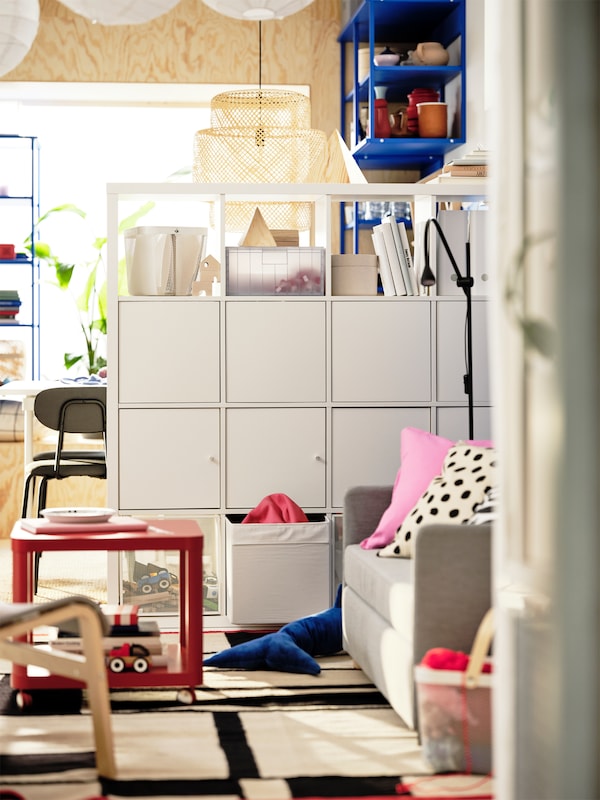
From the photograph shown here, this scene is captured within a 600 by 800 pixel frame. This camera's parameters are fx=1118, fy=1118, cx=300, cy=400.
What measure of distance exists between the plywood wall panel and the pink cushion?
3408 millimetres

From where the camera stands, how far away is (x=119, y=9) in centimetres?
318

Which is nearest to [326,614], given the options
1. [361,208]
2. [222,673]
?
[222,673]

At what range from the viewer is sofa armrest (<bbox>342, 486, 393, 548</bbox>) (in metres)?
3.53

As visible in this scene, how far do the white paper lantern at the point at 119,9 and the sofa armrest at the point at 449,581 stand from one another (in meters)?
1.71

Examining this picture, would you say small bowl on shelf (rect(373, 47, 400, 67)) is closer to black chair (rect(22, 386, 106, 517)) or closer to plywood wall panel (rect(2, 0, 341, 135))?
plywood wall panel (rect(2, 0, 341, 135))

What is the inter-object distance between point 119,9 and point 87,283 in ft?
11.0

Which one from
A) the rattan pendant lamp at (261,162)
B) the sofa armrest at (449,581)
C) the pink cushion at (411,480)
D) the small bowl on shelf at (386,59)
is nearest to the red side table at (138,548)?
the pink cushion at (411,480)

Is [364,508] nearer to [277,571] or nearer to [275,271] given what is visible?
[277,571]

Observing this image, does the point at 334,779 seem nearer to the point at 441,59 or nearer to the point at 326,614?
the point at 326,614

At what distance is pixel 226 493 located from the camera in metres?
4.00

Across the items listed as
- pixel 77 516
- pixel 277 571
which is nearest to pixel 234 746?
pixel 77 516

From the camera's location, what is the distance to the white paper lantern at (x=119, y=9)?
3148mm

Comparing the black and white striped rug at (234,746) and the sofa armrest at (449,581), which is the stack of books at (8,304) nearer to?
the black and white striped rug at (234,746)

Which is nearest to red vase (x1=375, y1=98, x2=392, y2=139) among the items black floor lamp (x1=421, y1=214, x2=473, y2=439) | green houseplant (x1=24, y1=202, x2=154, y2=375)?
green houseplant (x1=24, y1=202, x2=154, y2=375)
